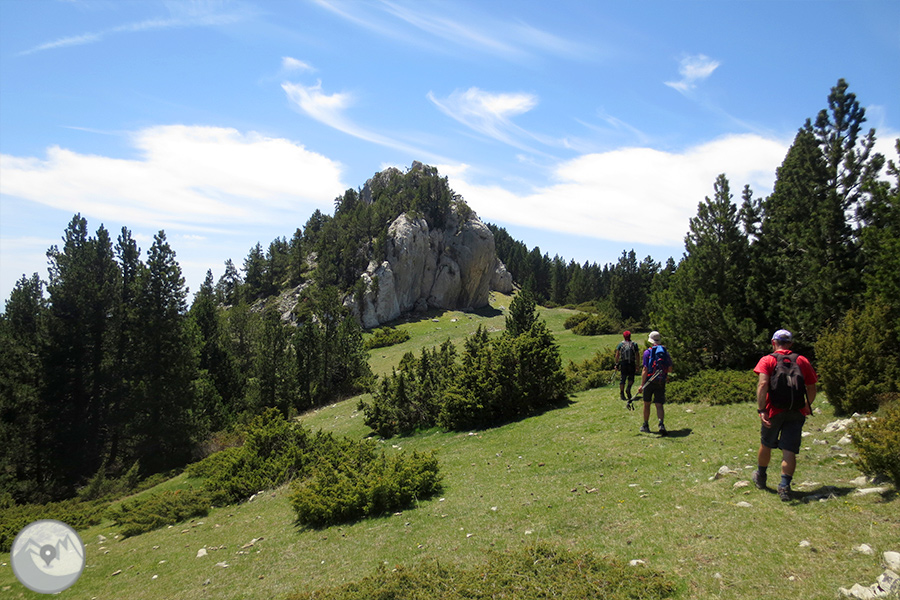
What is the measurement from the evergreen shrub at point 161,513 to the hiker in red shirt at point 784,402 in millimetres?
15397

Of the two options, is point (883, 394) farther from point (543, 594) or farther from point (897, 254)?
point (543, 594)

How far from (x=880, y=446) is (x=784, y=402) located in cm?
123

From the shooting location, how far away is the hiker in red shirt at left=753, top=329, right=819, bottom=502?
24.6ft

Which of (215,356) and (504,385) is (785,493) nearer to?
(504,385)

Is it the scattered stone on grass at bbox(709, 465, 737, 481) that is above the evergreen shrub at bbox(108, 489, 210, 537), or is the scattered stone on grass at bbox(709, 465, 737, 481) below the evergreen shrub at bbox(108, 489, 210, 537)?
above

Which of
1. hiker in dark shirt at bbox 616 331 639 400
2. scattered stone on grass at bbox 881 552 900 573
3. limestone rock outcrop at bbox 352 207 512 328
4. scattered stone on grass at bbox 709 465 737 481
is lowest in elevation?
scattered stone on grass at bbox 709 465 737 481

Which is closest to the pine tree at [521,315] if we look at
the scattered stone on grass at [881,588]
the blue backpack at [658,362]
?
the blue backpack at [658,362]

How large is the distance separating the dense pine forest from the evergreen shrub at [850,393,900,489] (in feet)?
Answer: 17.9

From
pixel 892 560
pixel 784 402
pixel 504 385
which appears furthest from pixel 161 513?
pixel 892 560

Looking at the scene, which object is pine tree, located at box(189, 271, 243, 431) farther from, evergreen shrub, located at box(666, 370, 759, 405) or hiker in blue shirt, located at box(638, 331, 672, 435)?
hiker in blue shirt, located at box(638, 331, 672, 435)

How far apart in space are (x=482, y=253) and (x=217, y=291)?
57.1m

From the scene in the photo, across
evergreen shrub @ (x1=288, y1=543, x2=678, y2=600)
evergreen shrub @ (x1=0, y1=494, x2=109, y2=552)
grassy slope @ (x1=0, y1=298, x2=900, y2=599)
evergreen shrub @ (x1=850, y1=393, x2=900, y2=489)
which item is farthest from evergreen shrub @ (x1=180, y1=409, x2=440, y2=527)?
evergreen shrub @ (x1=850, y1=393, x2=900, y2=489)

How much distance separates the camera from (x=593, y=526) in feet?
25.8

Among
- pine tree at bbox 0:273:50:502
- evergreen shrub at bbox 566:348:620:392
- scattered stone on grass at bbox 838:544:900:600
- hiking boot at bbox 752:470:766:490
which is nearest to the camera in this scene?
scattered stone on grass at bbox 838:544:900:600
